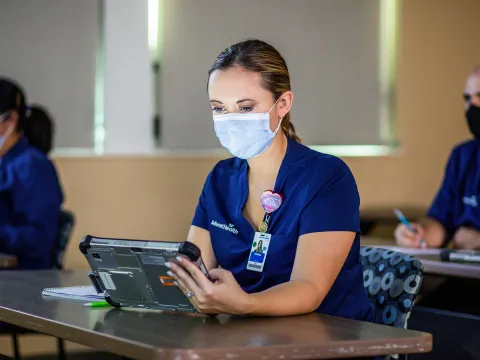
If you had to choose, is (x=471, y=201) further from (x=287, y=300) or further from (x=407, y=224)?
(x=287, y=300)

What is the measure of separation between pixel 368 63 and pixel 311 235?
3833mm

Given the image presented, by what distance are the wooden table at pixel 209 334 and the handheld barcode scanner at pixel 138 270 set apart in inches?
1.2

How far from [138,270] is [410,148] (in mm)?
4234

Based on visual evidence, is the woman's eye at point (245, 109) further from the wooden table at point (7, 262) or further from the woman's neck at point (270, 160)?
the wooden table at point (7, 262)

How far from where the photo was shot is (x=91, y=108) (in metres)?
5.06

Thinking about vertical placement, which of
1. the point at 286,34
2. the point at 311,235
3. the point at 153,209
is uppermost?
the point at 286,34

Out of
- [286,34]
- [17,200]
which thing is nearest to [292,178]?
[17,200]

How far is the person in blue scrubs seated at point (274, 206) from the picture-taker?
2.07 m

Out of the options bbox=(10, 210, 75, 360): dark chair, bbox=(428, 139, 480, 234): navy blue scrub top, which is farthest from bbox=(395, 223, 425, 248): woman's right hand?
bbox=(10, 210, 75, 360): dark chair

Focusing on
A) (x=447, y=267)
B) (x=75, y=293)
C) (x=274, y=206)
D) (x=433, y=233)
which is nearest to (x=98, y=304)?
(x=75, y=293)

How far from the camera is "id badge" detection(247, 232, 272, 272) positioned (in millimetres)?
2189

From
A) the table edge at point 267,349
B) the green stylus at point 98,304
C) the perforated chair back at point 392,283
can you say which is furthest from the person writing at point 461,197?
the table edge at point 267,349

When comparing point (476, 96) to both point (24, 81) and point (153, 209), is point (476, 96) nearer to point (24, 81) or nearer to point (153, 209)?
point (153, 209)

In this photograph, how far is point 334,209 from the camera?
2.12 m
